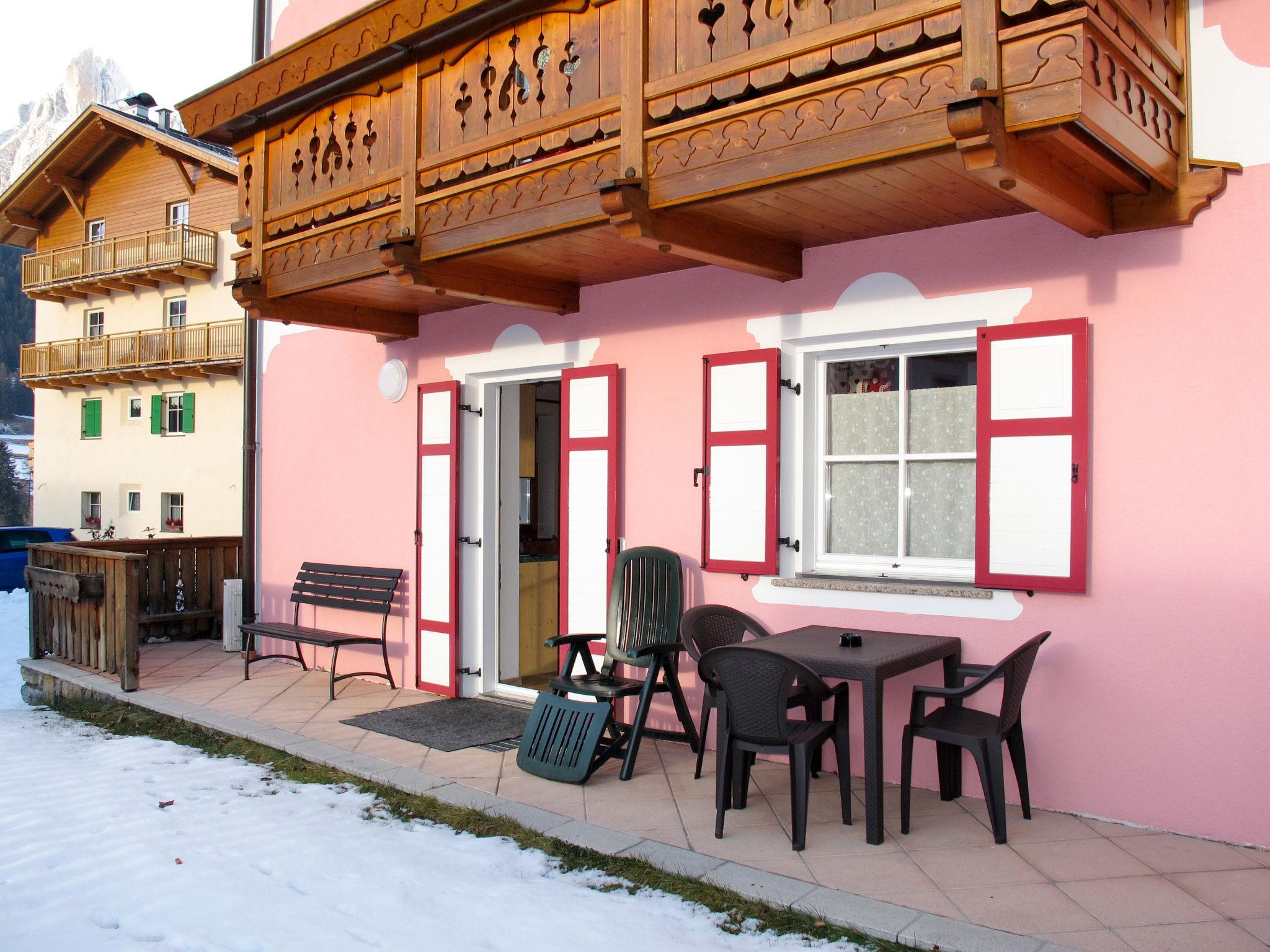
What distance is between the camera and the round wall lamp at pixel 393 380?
7.50 metres

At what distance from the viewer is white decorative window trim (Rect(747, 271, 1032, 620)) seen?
465 cm

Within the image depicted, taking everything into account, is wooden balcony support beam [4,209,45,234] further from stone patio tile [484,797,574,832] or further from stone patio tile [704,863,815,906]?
stone patio tile [704,863,815,906]

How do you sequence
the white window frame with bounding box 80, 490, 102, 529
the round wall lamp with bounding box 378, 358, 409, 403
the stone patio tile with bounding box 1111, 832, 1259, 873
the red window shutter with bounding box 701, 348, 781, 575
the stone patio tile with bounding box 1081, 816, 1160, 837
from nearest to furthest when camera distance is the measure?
the stone patio tile with bounding box 1111, 832, 1259, 873
the stone patio tile with bounding box 1081, 816, 1160, 837
the red window shutter with bounding box 701, 348, 781, 575
the round wall lamp with bounding box 378, 358, 409, 403
the white window frame with bounding box 80, 490, 102, 529

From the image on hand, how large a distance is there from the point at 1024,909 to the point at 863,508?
2.22 m

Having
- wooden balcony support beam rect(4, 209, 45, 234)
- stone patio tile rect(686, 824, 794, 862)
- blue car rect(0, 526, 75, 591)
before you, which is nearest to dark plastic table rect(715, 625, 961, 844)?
stone patio tile rect(686, 824, 794, 862)

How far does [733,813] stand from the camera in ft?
14.6

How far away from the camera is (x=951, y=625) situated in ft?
15.5

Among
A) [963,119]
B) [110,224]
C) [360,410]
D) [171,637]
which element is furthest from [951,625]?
[110,224]

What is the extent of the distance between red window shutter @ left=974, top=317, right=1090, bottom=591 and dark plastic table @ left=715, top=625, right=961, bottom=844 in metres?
0.41

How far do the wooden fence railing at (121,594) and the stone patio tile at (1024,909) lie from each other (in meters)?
5.69

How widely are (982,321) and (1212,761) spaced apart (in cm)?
208

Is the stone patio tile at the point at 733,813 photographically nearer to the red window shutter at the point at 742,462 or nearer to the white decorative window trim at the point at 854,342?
the white decorative window trim at the point at 854,342

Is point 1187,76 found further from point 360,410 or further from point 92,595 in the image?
point 92,595

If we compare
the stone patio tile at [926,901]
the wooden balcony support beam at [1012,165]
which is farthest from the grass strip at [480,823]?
the wooden balcony support beam at [1012,165]
